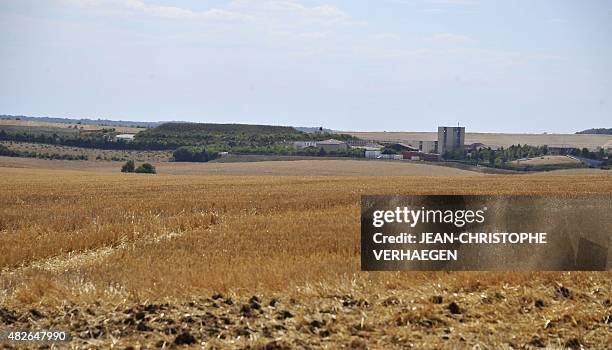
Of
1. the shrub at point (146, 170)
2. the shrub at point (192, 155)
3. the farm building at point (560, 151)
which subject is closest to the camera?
the shrub at point (146, 170)

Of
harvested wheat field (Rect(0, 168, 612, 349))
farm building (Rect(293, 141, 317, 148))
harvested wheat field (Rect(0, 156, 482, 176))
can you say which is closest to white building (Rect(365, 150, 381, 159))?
farm building (Rect(293, 141, 317, 148))

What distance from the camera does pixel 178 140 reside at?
149m

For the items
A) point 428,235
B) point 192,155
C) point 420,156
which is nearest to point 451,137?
point 420,156

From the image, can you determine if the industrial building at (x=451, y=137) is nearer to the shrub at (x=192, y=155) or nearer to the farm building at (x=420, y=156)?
the farm building at (x=420, y=156)

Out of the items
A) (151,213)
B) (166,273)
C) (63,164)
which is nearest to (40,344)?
(166,273)

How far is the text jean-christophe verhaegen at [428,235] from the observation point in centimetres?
1140

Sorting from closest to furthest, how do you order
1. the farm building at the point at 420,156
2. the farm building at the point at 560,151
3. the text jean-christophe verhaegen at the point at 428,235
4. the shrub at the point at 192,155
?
the text jean-christophe verhaegen at the point at 428,235 < the farm building at the point at 420,156 < the shrub at the point at 192,155 < the farm building at the point at 560,151

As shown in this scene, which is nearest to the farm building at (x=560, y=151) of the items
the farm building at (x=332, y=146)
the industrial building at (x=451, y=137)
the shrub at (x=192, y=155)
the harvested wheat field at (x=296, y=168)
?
the industrial building at (x=451, y=137)

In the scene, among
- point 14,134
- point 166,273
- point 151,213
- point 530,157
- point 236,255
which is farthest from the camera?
point 14,134

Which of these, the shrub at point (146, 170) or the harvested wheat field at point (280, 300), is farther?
the shrub at point (146, 170)

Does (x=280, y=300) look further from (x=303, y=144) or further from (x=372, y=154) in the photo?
(x=303, y=144)

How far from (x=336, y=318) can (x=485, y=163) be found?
10372 centimetres

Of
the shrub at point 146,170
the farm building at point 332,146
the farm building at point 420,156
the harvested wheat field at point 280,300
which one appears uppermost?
the harvested wheat field at point 280,300

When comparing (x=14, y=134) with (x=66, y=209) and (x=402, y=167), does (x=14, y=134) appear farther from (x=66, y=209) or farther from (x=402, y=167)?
(x=66, y=209)
